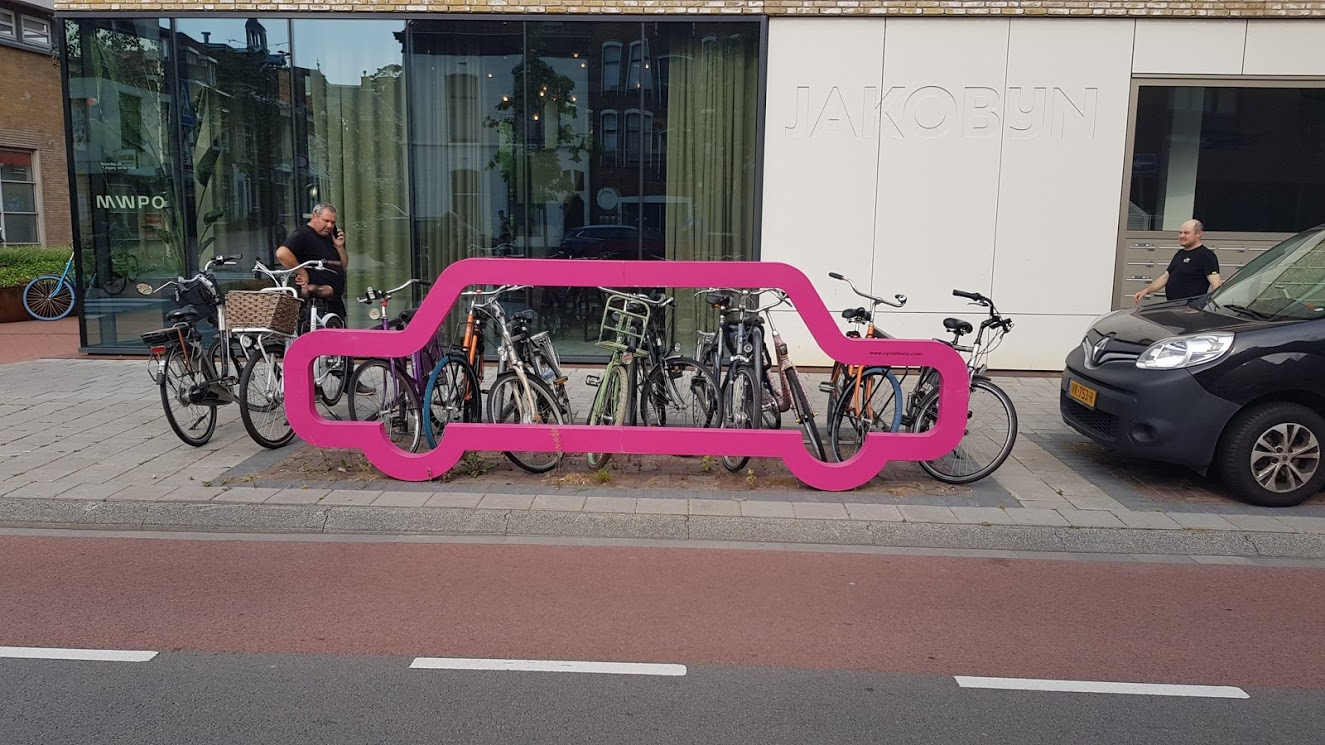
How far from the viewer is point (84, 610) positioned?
14.4 feet

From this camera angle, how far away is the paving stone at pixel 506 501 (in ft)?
19.0

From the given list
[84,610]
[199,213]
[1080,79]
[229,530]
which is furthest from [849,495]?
[199,213]

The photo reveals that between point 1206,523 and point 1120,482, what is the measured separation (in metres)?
0.88

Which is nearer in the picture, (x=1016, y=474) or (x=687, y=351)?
(x=1016, y=474)

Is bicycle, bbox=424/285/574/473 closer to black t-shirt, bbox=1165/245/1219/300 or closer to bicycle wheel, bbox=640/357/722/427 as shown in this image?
bicycle wheel, bbox=640/357/722/427

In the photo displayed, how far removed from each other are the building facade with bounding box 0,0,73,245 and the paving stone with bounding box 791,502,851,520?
17710mm

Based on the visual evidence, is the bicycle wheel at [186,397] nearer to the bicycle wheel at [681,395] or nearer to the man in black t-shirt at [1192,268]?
the bicycle wheel at [681,395]

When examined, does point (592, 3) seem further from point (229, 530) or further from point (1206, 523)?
point (1206, 523)

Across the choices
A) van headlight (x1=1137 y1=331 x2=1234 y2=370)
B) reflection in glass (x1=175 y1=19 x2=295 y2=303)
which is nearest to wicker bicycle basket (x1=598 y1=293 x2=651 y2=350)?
van headlight (x1=1137 y1=331 x2=1234 y2=370)

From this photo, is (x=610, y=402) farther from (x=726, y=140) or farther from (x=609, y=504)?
(x=726, y=140)

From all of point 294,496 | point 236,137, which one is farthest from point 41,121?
point 294,496

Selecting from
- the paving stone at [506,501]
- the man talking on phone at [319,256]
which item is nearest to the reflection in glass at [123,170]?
the man talking on phone at [319,256]

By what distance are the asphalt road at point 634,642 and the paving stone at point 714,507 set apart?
1.51ft

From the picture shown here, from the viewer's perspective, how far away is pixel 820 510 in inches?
230
